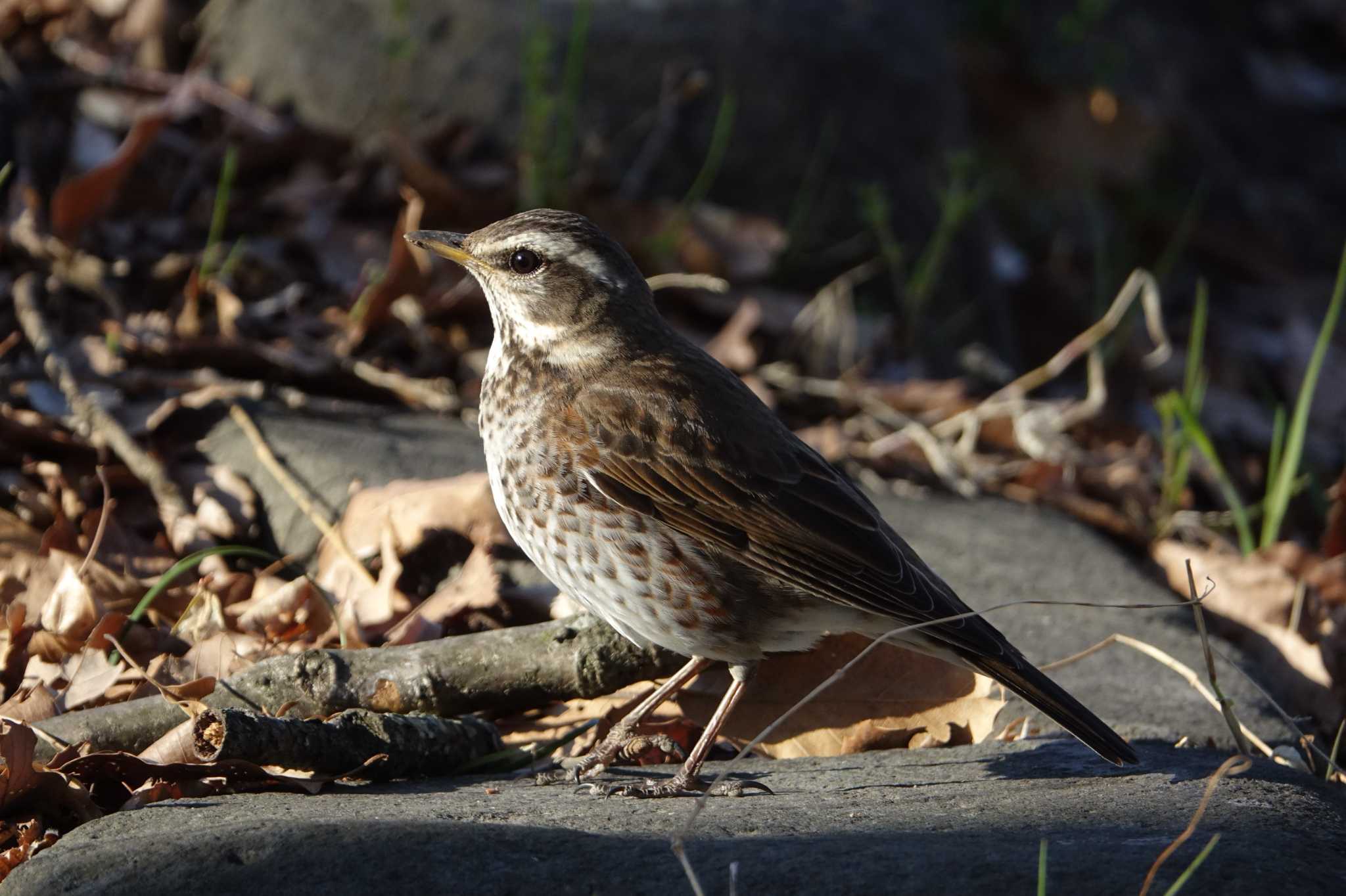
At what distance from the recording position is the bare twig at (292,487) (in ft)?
15.4

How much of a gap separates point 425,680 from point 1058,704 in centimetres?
163

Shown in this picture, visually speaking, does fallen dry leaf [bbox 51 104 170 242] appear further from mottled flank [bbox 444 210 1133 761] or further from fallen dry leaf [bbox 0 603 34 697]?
mottled flank [bbox 444 210 1133 761]

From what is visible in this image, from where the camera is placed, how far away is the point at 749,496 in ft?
13.3

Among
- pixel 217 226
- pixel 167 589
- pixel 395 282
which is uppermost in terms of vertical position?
pixel 217 226

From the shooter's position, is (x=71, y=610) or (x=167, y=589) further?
(x=167, y=589)

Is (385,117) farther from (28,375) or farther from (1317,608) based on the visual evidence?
(1317,608)

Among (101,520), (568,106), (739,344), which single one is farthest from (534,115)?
(101,520)

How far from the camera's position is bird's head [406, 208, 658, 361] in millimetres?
4438

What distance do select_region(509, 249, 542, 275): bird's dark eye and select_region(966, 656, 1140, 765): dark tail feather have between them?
5.75 ft

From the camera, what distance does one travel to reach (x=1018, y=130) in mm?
10344

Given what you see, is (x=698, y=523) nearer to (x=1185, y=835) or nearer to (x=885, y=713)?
(x=885, y=713)

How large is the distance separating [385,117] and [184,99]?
956mm

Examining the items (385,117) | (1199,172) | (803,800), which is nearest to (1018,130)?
(1199,172)

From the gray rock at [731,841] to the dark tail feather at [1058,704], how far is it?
7 cm
